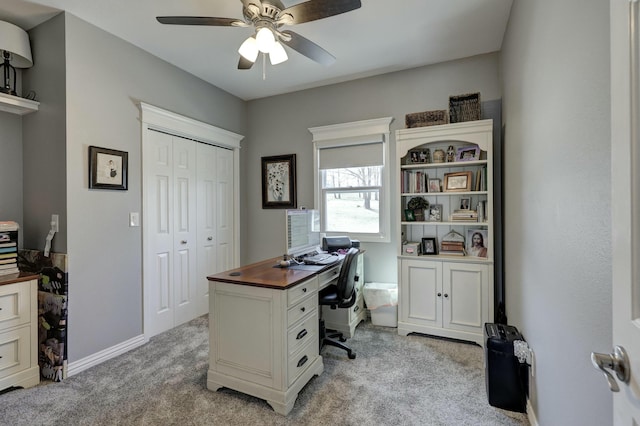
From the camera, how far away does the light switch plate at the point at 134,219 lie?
2.78 metres

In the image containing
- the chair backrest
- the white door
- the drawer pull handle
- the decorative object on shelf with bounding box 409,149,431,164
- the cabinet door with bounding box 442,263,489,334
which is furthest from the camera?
the decorative object on shelf with bounding box 409,149,431,164

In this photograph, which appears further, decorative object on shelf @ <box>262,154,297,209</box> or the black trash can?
decorative object on shelf @ <box>262,154,297,209</box>

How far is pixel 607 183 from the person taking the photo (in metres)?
0.88

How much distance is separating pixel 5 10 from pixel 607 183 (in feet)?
12.7

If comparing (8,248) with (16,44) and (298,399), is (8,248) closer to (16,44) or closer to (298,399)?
(16,44)

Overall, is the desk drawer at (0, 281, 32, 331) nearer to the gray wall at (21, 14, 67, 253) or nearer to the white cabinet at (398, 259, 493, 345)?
the gray wall at (21, 14, 67, 253)

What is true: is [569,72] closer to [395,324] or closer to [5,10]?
[395,324]

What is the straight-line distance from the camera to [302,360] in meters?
2.04

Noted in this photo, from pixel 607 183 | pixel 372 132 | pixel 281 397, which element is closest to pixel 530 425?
pixel 281 397

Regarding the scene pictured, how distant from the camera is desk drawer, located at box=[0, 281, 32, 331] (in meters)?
2.07

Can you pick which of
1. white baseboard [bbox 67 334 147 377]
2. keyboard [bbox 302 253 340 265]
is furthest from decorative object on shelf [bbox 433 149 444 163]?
white baseboard [bbox 67 334 147 377]

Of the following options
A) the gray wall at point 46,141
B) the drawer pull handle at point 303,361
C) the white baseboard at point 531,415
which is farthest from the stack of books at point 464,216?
the gray wall at point 46,141

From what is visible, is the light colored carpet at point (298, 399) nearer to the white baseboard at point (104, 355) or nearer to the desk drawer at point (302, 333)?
the white baseboard at point (104, 355)

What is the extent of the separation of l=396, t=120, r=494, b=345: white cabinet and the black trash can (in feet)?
2.86
